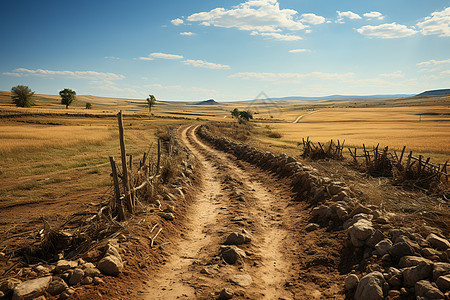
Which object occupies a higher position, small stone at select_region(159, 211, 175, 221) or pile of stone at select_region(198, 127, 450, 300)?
pile of stone at select_region(198, 127, 450, 300)

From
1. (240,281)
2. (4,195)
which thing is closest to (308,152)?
(240,281)

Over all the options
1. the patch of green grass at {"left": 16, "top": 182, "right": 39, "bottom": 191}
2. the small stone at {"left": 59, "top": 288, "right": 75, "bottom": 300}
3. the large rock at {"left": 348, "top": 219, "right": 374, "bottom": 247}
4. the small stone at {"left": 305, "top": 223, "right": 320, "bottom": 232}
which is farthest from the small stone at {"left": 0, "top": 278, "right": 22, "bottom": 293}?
the patch of green grass at {"left": 16, "top": 182, "right": 39, "bottom": 191}

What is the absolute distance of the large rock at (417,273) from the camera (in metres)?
3.67

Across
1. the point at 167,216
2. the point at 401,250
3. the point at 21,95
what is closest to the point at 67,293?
the point at 167,216

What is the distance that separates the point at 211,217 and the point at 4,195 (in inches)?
347

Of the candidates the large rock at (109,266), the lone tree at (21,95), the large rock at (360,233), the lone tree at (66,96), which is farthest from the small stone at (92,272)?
the lone tree at (66,96)

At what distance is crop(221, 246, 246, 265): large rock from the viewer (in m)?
5.38

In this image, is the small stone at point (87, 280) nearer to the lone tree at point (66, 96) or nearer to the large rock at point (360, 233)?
the large rock at point (360, 233)

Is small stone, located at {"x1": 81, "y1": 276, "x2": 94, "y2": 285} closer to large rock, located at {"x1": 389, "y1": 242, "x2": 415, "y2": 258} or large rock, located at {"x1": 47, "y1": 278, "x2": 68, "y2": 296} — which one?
large rock, located at {"x1": 47, "y1": 278, "x2": 68, "y2": 296}

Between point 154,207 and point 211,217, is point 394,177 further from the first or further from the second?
point 154,207

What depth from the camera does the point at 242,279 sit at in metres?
4.80

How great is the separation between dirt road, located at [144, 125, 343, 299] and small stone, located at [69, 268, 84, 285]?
1.19 m

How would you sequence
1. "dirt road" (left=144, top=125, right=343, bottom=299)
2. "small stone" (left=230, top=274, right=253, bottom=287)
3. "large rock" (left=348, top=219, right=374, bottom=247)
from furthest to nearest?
"large rock" (left=348, top=219, right=374, bottom=247)
"small stone" (left=230, top=274, right=253, bottom=287)
"dirt road" (left=144, top=125, right=343, bottom=299)

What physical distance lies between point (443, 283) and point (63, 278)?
18.7ft
